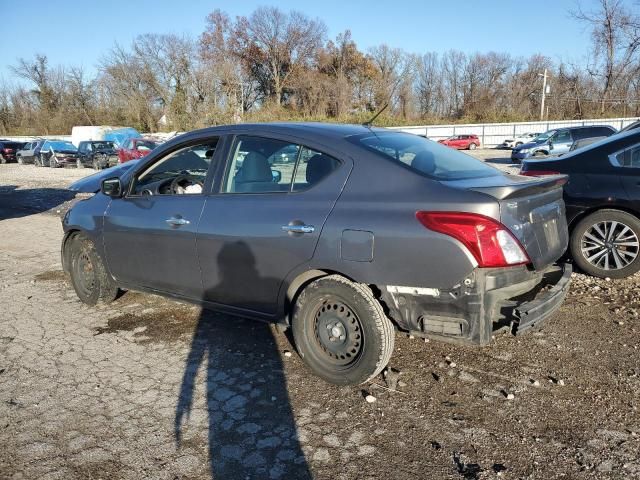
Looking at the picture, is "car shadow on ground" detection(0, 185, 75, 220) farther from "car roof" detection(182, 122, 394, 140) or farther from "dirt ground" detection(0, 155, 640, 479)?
"car roof" detection(182, 122, 394, 140)

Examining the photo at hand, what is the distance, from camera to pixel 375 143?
353 centimetres

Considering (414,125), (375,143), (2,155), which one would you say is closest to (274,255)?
(375,143)

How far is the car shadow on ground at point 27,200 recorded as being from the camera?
12405mm

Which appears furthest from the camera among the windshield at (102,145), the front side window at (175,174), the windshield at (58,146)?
the windshield at (58,146)

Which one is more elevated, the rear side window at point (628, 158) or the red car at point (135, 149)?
the red car at point (135, 149)

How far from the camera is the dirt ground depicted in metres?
2.62

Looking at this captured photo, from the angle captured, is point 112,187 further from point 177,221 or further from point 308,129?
point 308,129

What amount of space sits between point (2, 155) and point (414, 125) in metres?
38.1

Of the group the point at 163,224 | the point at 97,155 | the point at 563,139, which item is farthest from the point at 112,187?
the point at 97,155

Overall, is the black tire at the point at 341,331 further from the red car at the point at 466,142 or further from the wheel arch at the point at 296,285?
the red car at the point at 466,142

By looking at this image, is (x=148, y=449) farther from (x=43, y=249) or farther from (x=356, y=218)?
(x=43, y=249)

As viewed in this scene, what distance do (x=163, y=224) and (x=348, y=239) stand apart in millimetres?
1751

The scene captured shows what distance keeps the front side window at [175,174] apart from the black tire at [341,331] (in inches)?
60.2

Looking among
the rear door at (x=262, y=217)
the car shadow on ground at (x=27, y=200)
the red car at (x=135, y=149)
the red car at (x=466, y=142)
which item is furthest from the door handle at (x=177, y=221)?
the red car at (x=466, y=142)
